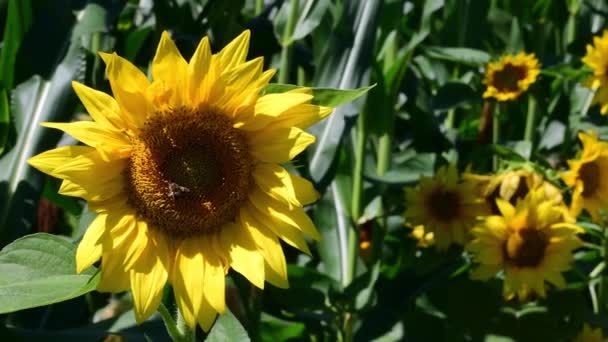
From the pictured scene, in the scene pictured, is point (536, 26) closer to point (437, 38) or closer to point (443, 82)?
point (437, 38)

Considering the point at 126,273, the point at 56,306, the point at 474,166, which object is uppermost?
the point at 126,273

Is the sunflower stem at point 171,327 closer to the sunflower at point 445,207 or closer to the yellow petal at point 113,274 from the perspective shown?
the yellow petal at point 113,274

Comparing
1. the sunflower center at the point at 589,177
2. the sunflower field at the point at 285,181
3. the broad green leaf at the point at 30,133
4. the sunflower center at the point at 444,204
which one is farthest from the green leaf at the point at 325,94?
the sunflower center at the point at 589,177

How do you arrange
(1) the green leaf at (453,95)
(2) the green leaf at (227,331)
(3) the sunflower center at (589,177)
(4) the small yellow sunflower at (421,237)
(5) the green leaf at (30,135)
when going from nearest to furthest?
1. (2) the green leaf at (227,331)
2. (5) the green leaf at (30,135)
3. (3) the sunflower center at (589,177)
4. (4) the small yellow sunflower at (421,237)
5. (1) the green leaf at (453,95)

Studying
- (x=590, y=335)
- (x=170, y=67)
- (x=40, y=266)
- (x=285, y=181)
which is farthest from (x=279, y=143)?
(x=590, y=335)

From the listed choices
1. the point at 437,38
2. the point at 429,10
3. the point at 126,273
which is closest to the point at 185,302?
the point at 126,273

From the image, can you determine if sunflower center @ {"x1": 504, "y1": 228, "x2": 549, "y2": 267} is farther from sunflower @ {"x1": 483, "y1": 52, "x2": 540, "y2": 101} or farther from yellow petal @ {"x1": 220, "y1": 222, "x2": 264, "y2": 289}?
yellow petal @ {"x1": 220, "y1": 222, "x2": 264, "y2": 289}
